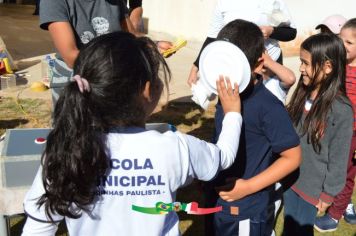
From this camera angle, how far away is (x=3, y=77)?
573 cm

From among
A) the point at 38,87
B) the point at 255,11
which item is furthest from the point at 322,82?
the point at 38,87

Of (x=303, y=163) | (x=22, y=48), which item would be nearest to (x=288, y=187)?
(x=303, y=163)

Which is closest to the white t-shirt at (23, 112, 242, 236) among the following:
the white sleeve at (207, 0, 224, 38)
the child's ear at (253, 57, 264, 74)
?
the child's ear at (253, 57, 264, 74)

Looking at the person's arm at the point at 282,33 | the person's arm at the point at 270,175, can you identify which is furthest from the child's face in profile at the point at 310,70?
the person's arm at the point at 270,175

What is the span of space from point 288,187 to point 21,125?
3.07 meters

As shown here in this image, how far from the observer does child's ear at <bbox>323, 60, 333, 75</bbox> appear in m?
2.29

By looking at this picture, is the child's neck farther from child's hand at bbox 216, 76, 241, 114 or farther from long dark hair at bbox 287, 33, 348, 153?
child's hand at bbox 216, 76, 241, 114

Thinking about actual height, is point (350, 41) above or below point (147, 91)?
below

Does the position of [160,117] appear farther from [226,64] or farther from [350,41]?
[226,64]

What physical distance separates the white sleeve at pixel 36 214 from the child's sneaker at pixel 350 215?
2.55 metres

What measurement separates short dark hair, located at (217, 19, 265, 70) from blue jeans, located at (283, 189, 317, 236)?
96 centimetres

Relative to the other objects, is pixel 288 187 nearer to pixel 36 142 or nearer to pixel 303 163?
pixel 303 163

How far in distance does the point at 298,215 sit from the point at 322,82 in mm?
735

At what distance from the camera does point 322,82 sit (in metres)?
2.30
